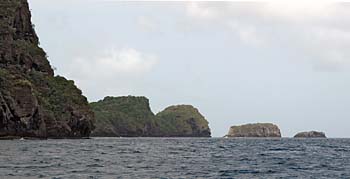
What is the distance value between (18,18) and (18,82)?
47.5 m

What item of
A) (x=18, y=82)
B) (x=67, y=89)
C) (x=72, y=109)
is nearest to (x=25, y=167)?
(x=18, y=82)

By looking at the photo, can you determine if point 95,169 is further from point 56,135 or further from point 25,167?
point 56,135

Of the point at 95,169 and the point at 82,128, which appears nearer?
the point at 95,169

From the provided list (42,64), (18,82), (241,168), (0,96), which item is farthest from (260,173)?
(42,64)

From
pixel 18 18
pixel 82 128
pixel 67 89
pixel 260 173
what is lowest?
pixel 260 173

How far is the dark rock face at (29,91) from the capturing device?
13975 centimetres

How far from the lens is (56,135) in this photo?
158500mm

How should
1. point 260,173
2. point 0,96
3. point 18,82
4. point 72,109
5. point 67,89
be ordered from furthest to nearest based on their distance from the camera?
point 67,89 → point 72,109 → point 18,82 → point 0,96 → point 260,173

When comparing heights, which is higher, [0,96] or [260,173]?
[0,96]

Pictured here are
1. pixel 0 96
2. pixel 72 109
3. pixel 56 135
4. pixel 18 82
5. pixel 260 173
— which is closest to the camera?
pixel 260 173

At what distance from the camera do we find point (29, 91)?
142125 millimetres

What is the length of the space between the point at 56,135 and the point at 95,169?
11602 cm

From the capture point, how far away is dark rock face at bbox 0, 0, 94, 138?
139750mm

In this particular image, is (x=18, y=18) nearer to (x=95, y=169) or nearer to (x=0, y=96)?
(x=0, y=96)
